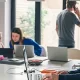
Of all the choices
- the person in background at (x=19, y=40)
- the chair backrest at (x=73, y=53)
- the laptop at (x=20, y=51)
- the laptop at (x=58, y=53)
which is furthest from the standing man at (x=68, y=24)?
the laptop at (x=58, y=53)

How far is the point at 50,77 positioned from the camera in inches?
90.1

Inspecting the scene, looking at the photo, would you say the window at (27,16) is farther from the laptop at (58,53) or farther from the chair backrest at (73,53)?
the laptop at (58,53)

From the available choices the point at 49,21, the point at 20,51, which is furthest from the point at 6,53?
the point at 49,21

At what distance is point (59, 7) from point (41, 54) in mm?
1499

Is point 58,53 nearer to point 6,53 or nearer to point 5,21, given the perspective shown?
point 6,53

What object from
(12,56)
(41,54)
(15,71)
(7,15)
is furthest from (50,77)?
(7,15)

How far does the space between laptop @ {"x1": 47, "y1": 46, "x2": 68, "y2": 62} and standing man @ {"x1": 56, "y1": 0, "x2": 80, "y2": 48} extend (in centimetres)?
115

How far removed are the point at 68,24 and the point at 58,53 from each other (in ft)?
4.23

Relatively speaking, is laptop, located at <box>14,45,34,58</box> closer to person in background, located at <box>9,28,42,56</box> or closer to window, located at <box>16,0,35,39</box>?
person in background, located at <box>9,28,42,56</box>

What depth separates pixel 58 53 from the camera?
3.46m

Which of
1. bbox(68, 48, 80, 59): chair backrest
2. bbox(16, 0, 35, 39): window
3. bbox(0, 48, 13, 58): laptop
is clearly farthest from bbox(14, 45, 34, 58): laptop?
bbox(16, 0, 35, 39): window

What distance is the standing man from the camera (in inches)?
180

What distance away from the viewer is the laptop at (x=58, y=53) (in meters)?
3.41

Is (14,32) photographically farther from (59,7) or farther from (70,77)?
(70,77)
